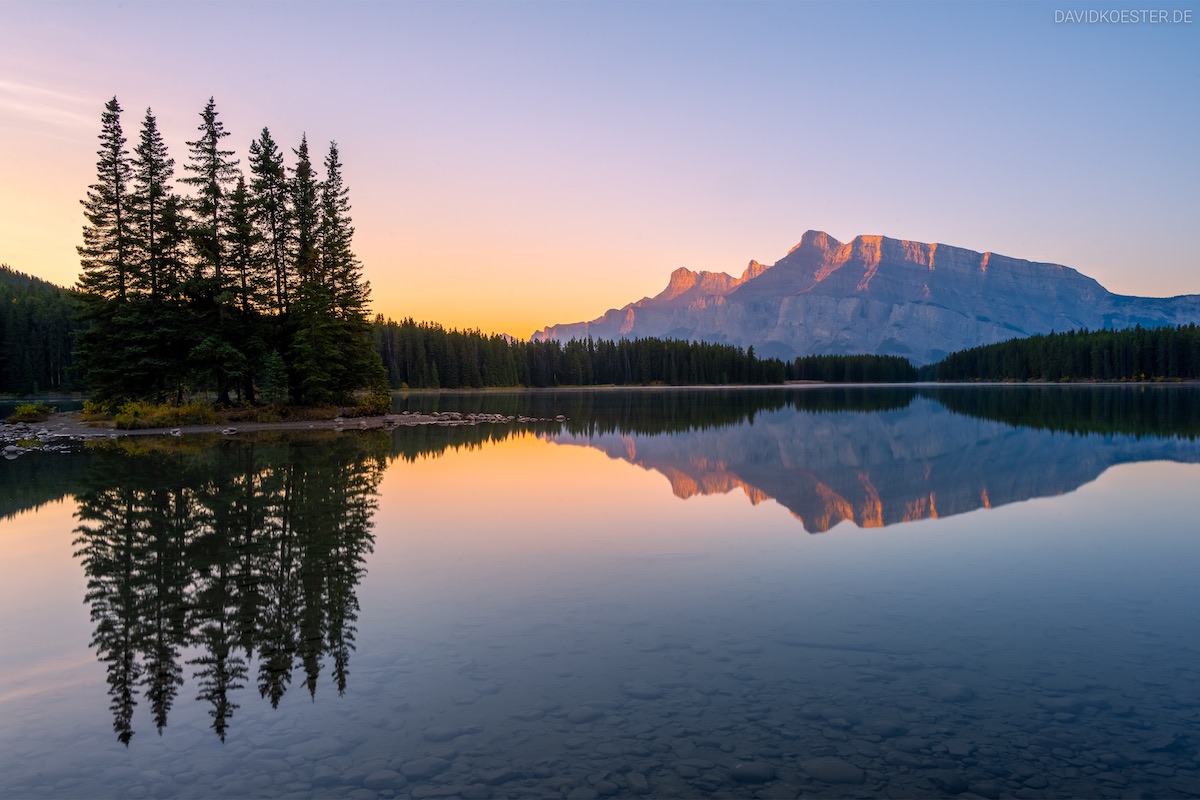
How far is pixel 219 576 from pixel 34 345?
137973 mm

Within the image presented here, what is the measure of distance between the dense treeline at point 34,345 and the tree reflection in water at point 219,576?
11270cm

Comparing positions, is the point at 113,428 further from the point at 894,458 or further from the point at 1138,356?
the point at 1138,356

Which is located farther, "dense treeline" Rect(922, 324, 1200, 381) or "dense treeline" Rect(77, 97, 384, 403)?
"dense treeline" Rect(922, 324, 1200, 381)

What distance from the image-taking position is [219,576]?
44.9 ft

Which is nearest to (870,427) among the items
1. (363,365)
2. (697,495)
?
(697,495)

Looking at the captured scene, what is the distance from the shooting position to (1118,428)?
47750 mm

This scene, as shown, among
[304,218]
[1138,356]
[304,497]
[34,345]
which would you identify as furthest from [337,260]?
[1138,356]

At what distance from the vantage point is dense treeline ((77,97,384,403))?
49.7m

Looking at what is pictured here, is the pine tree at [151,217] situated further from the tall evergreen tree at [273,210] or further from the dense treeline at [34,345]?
the dense treeline at [34,345]

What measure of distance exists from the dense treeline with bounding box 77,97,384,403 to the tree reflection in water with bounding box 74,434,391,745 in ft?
82.9

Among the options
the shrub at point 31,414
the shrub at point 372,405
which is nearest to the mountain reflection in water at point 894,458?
the shrub at point 372,405

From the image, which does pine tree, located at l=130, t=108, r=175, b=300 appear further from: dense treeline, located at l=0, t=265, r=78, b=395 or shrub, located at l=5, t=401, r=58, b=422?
dense treeline, located at l=0, t=265, r=78, b=395

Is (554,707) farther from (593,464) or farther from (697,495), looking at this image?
(593,464)

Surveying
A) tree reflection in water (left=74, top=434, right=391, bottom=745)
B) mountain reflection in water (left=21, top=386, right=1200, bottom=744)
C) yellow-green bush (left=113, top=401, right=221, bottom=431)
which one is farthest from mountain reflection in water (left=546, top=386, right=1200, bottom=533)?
yellow-green bush (left=113, top=401, right=221, bottom=431)
